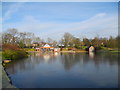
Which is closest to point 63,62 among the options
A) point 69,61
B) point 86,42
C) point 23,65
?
point 69,61

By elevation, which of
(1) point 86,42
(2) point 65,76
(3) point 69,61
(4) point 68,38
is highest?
(4) point 68,38

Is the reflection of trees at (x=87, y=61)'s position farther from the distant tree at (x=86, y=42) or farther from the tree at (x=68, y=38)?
the tree at (x=68, y=38)

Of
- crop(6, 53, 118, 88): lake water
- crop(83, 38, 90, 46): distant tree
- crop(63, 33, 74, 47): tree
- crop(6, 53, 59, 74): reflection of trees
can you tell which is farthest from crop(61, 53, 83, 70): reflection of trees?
crop(83, 38, 90, 46): distant tree

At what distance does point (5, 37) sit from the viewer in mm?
20359

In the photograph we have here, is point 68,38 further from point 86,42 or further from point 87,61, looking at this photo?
point 87,61

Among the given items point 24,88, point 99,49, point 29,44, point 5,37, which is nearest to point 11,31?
point 5,37

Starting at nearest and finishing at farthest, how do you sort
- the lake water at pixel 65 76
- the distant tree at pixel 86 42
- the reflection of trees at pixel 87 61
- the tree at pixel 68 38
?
1. the lake water at pixel 65 76
2. the reflection of trees at pixel 87 61
3. the distant tree at pixel 86 42
4. the tree at pixel 68 38

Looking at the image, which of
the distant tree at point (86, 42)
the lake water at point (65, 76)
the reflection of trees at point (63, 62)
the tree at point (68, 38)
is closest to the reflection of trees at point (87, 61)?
the reflection of trees at point (63, 62)

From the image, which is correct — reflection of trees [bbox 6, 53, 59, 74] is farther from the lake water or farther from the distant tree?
the distant tree

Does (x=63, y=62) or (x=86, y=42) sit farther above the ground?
(x=86, y=42)

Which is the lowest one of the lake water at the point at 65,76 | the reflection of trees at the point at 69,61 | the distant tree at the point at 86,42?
the reflection of trees at the point at 69,61

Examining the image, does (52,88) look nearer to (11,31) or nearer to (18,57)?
(18,57)

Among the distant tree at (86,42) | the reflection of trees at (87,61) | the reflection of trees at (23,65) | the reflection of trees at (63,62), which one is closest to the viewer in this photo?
the reflection of trees at (23,65)

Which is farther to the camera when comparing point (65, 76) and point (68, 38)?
point (68, 38)
